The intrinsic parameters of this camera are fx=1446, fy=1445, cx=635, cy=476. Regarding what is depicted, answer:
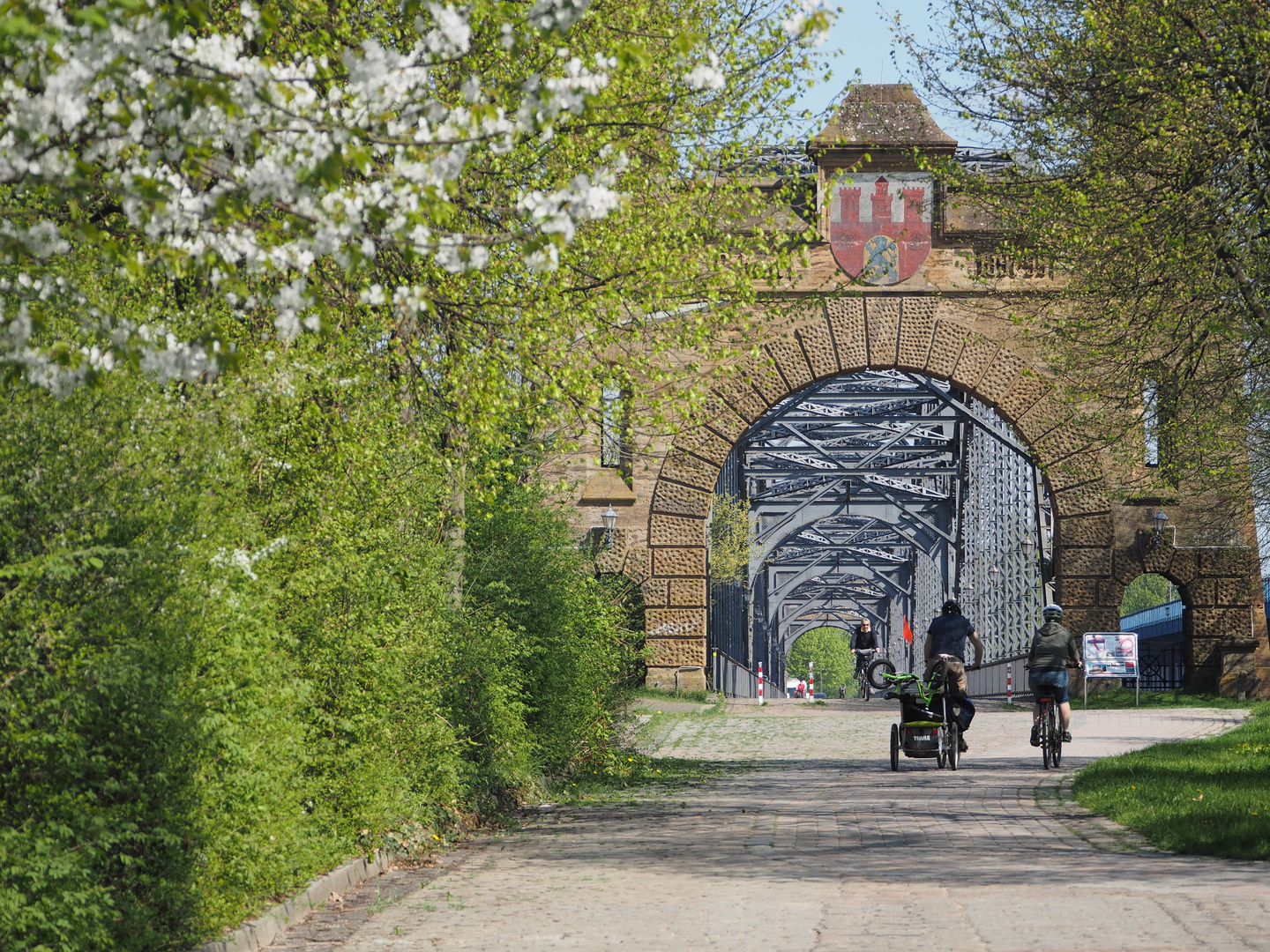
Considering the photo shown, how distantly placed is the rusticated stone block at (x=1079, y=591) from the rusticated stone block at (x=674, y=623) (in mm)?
6733

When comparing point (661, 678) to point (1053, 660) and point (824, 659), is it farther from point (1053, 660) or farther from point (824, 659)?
point (824, 659)

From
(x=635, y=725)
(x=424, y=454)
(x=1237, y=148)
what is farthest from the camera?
(x=635, y=725)

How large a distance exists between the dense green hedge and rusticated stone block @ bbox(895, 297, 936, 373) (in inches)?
740

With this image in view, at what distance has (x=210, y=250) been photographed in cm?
466

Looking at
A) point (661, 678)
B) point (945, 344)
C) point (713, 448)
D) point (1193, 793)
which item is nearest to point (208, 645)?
point (1193, 793)

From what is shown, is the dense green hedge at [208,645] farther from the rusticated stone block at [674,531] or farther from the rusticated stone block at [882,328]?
the rusticated stone block at [882,328]

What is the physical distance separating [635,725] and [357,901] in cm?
835

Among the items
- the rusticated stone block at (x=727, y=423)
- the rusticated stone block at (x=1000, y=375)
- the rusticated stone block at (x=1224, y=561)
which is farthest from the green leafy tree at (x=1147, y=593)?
the rusticated stone block at (x=727, y=423)

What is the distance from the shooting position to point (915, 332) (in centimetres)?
2720

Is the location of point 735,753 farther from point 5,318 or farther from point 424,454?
point 5,318

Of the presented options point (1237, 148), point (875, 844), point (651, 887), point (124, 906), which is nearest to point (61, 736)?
point (124, 906)

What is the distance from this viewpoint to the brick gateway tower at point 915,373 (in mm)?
26469

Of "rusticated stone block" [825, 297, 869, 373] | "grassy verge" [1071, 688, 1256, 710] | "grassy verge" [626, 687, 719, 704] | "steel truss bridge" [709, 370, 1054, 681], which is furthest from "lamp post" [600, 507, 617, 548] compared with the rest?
"grassy verge" [1071, 688, 1256, 710]

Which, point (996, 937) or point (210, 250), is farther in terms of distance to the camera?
point (996, 937)
